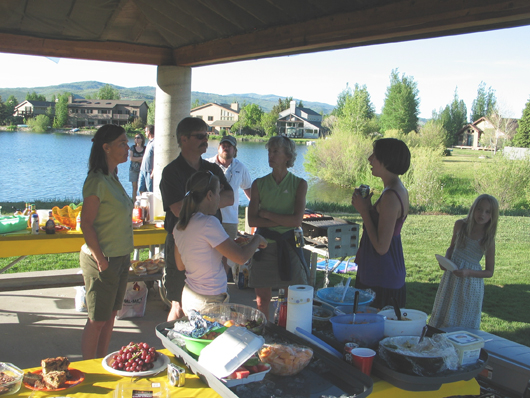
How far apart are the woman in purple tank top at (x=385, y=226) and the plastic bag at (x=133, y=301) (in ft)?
7.94

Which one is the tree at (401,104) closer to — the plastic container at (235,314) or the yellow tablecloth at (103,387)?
the plastic container at (235,314)

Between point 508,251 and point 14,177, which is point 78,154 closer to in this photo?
point 14,177

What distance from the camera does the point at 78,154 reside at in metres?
28.7

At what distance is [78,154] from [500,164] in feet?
79.5

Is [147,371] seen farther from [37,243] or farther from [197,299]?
[37,243]

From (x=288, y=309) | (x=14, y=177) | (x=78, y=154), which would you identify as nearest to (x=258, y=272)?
(x=288, y=309)

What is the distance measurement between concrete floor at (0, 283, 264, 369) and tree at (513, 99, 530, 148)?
38.5m

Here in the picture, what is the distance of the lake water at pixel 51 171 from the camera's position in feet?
58.2

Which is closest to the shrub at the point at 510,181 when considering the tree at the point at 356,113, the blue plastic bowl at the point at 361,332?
the blue plastic bowl at the point at 361,332

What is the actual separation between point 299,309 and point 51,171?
23.5m

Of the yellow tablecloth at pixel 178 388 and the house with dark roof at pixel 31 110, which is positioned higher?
the house with dark roof at pixel 31 110

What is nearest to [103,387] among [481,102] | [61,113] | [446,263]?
[446,263]

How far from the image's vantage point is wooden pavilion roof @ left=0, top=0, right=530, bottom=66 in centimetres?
241

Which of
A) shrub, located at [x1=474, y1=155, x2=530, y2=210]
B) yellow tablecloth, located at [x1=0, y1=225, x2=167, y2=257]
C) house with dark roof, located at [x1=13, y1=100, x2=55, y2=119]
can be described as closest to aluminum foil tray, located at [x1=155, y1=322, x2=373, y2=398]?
yellow tablecloth, located at [x1=0, y1=225, x2=167, y2=257]
